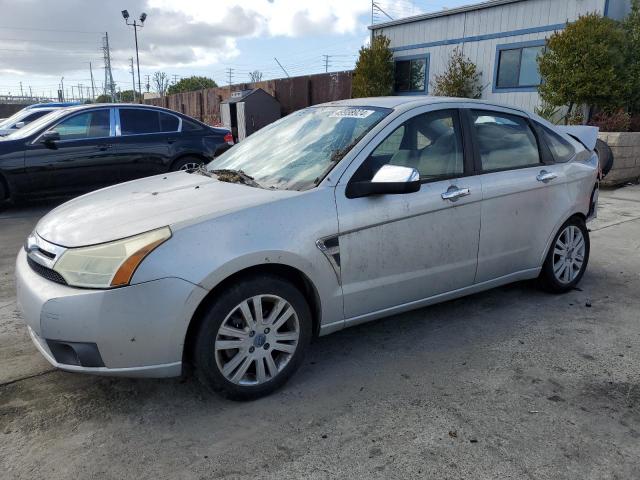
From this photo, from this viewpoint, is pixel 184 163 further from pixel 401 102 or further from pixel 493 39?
pixel 493 39

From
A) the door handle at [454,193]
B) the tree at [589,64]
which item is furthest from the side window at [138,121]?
the tree at [589,64]

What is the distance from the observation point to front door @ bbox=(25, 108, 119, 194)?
734 centimetres

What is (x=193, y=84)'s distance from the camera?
81188 millimetres

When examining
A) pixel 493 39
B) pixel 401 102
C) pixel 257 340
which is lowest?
pixel 257 340

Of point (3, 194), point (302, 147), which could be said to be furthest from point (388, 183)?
point (3, 194)

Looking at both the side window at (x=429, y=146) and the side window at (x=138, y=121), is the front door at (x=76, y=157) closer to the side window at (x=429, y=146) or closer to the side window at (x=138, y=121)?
the side window at (x=138, y=121)

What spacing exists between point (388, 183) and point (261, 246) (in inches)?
33.1

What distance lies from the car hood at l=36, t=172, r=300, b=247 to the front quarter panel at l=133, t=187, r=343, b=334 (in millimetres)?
82

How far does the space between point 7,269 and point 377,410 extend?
4110 millimetres

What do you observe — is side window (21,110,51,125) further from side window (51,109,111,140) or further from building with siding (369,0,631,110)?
building with siding (369,0,631,110)

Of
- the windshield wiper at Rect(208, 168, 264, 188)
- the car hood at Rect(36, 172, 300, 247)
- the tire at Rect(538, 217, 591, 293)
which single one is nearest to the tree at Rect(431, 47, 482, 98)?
the tire at Rect(538, 217, 591, 293)

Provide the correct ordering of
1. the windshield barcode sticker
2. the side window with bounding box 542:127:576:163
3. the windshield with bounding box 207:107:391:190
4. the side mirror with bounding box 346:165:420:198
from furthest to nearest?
1. the side window with bounding box 542:127:576:163
2. the windshield barcode sticker
3. the windshield with bounding box 207:107:391:190
4. the side mirror with bounding box 346:165:420:198

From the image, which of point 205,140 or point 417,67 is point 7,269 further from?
point 417,67

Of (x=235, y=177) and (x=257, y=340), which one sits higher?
(x=235, y=177)
